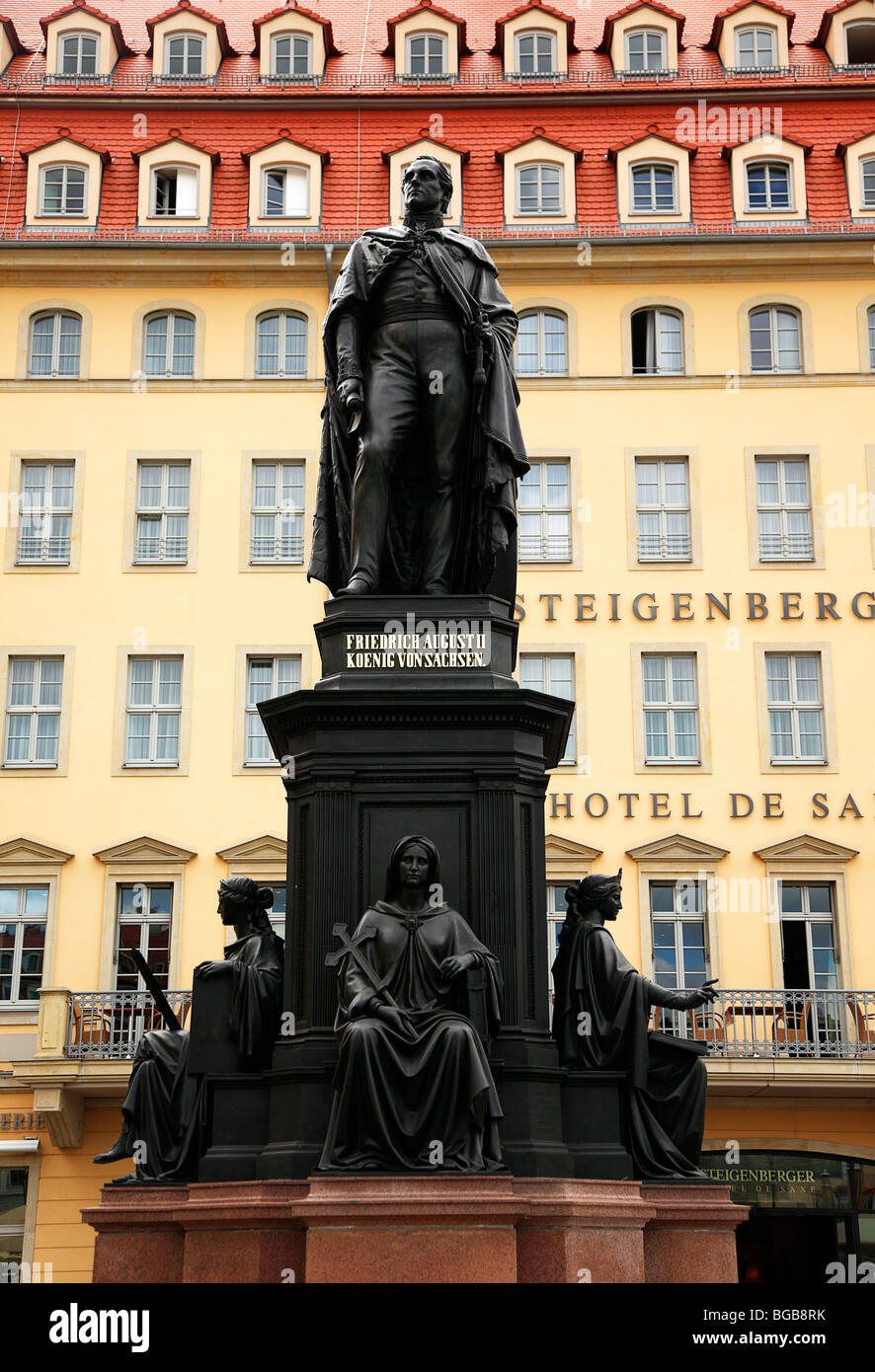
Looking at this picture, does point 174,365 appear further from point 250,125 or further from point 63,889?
point 63,889

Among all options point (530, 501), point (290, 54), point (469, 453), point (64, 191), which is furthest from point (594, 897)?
point (290, 54)

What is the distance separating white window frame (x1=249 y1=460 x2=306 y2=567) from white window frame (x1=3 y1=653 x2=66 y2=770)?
407 cm

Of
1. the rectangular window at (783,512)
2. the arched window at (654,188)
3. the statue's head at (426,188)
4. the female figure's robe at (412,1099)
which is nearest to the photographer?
the female figure's robe at (412,1099)

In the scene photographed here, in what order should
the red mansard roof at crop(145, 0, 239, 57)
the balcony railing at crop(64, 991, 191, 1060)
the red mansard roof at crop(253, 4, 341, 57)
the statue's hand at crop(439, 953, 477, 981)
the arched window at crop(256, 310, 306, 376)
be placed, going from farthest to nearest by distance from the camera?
the red mansard roof at crop(253, 4, 341, 57) < the red mansard roof at crop(145, 0, 239, 57) < the arched window at crop(256, 310, 306, 376) < the balcony railing at crop(64, 991, 191, 1060) < the statue's hand at crop(439, 953, 477, 981)

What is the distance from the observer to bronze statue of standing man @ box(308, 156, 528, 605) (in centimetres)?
1041

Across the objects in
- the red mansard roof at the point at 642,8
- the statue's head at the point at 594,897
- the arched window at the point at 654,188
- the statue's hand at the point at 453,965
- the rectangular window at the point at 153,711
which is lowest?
the statue's hand at the point at 453,965

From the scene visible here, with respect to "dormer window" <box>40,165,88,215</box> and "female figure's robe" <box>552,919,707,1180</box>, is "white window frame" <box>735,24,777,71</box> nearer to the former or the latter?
"dormer window" <box>40,165,88,215</box>

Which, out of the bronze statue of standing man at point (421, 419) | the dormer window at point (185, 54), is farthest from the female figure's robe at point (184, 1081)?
the dormer window at point (185, 54)

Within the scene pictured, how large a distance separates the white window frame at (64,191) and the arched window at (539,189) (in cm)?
841

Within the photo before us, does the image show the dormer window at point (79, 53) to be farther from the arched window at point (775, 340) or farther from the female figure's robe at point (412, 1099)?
the female figure's robe at point (412, 1099)

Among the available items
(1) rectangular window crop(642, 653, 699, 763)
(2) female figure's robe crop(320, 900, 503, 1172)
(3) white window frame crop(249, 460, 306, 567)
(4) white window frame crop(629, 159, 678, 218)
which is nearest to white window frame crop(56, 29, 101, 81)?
(3) white window frame crop(249, 460, 306, 567)

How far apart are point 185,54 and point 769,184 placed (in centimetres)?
1245

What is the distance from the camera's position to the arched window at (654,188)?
3541cm

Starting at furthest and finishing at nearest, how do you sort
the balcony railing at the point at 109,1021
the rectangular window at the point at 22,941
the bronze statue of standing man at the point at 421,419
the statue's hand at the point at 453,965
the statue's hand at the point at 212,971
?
the rectangular window at the point at 22,941, the balcony railing at the point at 109,1021, the bronze statue of standing man at the point at 421,419, the statue's hand at the point at 212,971, the statue's hand at the point at 453,965
